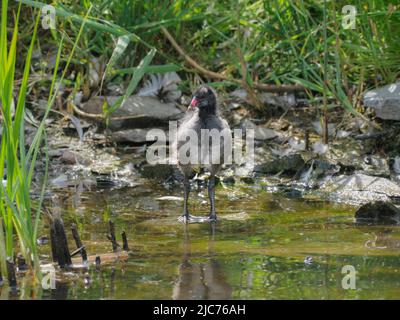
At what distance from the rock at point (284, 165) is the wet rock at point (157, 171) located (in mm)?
722

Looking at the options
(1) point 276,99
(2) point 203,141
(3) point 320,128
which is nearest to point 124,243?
Answer: (2) point 203,141

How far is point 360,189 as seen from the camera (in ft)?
22.5

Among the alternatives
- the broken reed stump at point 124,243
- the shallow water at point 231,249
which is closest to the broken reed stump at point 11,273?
the shallow water at point 231,249

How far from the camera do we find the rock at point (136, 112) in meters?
8.23

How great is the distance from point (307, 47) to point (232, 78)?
0.71m

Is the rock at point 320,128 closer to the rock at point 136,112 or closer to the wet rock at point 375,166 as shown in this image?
the wet rock at point 375,166

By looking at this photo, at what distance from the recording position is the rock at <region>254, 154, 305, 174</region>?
7480 mm

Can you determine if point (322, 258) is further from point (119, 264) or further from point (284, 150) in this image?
point (284, 150)

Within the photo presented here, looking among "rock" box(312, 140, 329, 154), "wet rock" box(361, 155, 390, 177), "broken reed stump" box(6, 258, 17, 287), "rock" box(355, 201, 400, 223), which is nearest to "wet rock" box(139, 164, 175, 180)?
"rock" box(312, 140, 329, 154)

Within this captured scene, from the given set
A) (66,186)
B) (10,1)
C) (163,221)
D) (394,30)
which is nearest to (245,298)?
(163,221)

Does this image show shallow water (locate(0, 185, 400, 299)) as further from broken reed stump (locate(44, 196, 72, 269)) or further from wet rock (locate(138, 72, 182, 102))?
wet rock (locate(138, 72, 182, 102))

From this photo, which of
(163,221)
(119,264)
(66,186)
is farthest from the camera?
(66,186)

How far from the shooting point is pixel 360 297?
4258 millimetres
